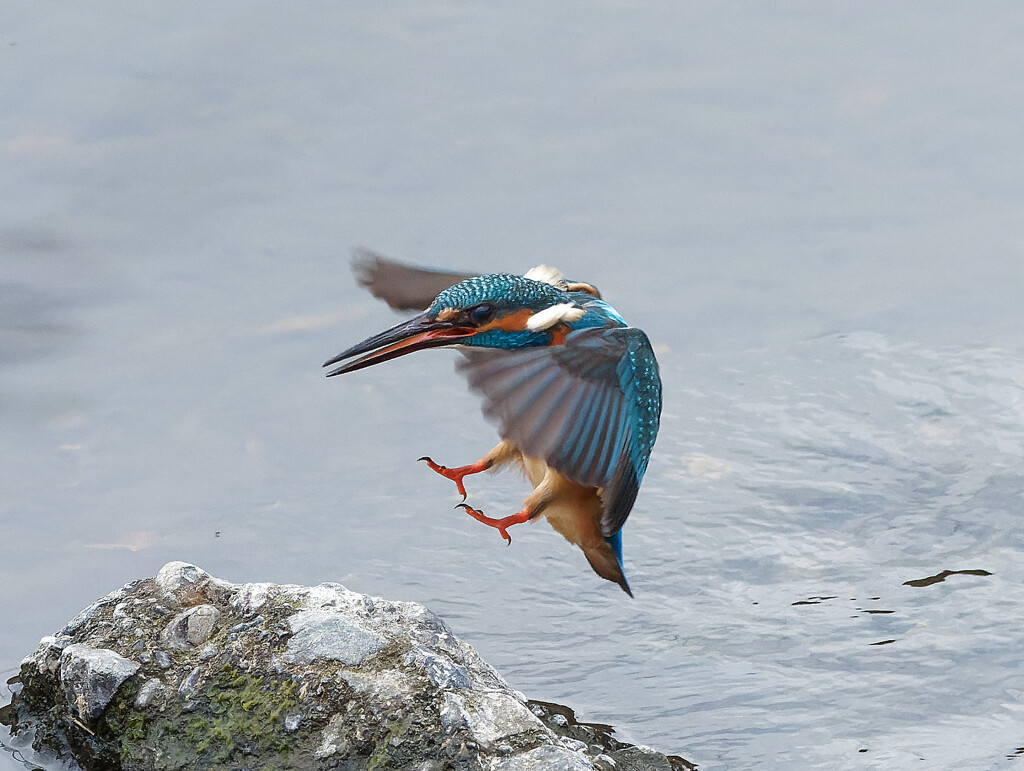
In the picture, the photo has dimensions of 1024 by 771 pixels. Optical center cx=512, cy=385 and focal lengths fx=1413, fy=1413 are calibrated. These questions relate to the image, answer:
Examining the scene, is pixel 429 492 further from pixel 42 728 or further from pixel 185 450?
pixel 42 728

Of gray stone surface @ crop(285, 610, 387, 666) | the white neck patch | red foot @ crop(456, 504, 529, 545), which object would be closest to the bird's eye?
the white neck patch

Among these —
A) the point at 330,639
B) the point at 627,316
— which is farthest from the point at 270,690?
the point at 627,316

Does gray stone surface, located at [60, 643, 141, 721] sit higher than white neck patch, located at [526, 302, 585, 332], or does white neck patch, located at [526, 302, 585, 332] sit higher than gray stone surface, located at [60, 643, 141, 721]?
white neck patch, located at [526, 302, 585, 332]

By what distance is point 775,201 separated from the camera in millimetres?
6672

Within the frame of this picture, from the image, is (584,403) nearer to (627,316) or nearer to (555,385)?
(555,385)

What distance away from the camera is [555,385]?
11.9 ft

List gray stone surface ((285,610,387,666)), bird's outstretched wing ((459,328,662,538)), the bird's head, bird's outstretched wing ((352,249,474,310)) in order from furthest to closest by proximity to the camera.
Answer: bird's outstretched wing ((352,249,474,310)) < the bird's head < bird's outstretched wing ((459,328,662,538)) < gray stone surface ((285,610,387,666))

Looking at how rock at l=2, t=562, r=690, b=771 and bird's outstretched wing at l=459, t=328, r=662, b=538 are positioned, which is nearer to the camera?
rock at l=2, t=562, r=690, b=771

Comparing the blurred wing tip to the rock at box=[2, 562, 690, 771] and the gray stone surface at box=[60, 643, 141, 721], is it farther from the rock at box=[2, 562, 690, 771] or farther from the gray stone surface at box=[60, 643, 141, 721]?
the gray stone surface at box=[60, 643, 141, 721]

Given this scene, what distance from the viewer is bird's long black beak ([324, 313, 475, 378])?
12.5ft

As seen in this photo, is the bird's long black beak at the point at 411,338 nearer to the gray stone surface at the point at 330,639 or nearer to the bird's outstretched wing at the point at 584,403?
the bird's outstretched wing at the point at 584,403

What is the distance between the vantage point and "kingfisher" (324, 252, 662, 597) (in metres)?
3.53

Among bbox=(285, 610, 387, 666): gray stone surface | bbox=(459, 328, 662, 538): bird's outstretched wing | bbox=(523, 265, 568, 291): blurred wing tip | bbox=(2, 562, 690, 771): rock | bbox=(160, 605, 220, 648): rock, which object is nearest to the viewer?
bbox=(2, 562, 690, 771): rock

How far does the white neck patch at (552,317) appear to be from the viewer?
3820 mm
